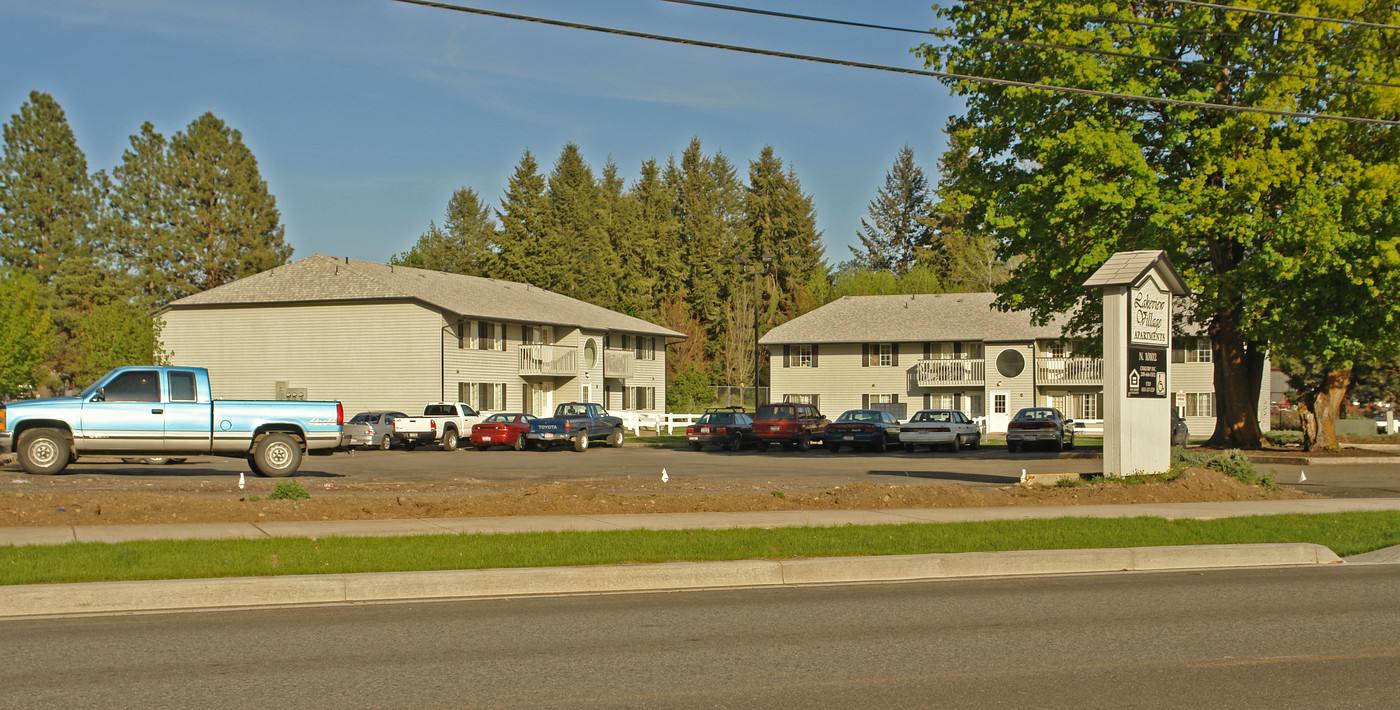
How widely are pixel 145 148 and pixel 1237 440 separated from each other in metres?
79.1

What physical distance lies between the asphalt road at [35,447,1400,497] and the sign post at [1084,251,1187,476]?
8.96 ft

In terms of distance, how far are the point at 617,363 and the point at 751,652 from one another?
179ft

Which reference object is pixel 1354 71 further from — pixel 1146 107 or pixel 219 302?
pixel 219 302

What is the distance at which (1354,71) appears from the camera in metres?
29.5

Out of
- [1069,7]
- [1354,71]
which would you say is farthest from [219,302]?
[1354,71]

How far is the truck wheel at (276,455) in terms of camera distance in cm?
2220

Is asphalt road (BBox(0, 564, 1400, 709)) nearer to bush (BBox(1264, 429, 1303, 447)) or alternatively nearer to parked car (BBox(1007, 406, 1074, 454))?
parked car (BBox(1007, 406, 1074, 454))

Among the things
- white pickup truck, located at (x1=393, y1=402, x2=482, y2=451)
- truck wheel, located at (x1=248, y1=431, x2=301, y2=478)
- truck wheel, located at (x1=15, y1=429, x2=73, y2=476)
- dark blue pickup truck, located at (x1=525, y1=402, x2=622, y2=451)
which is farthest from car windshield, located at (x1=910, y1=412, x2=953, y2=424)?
truck wheel, located at (x1=15, y1=429, x2=73, y2=476)

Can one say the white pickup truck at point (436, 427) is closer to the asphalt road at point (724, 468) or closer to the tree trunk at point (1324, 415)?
the asphalt road at point (724, 468)

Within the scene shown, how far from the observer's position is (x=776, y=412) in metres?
39.3

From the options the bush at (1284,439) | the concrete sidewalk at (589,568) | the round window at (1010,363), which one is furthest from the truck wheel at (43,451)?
the round window at (1010,363)

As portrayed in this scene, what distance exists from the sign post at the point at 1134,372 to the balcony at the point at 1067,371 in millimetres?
37738

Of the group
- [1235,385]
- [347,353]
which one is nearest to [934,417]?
[1235,385]

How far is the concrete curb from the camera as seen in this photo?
9680mm
